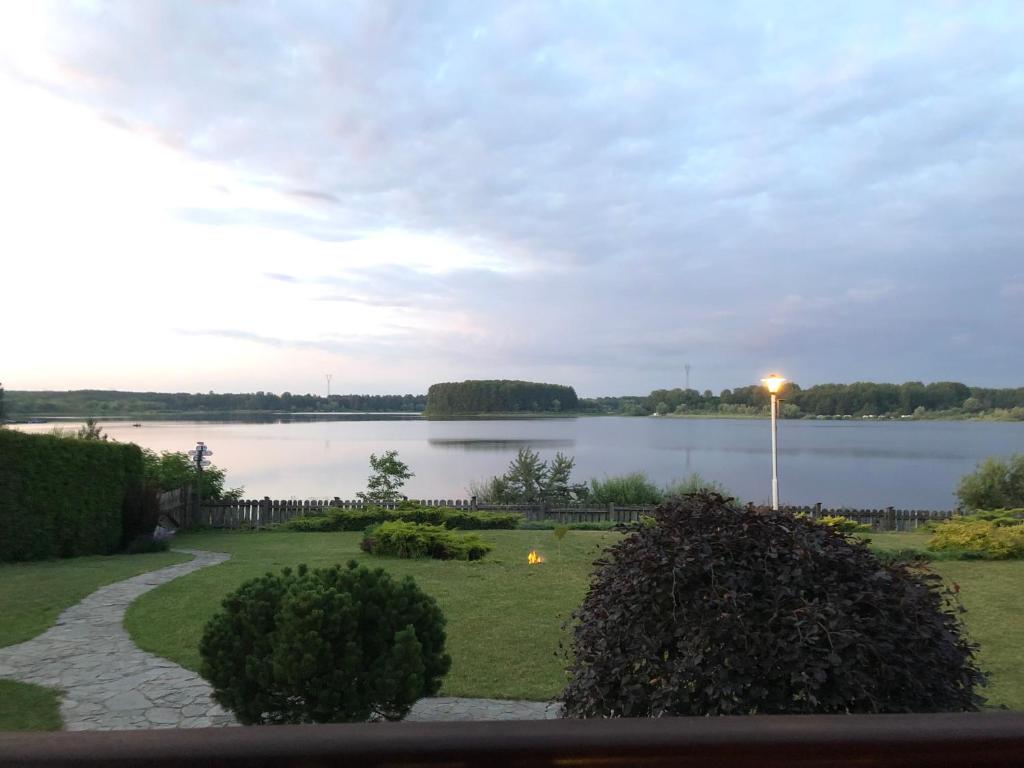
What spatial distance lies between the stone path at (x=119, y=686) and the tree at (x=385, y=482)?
12.6m

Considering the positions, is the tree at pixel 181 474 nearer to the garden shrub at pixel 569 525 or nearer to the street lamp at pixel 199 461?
the street lamp at pixel 199 461

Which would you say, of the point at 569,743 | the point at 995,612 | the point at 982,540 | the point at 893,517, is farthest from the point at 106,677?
the point at 893,517

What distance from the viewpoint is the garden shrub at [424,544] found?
12102 mm

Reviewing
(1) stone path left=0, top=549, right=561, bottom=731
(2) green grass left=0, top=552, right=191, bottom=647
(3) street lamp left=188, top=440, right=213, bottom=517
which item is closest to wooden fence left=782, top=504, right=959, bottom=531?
(1) stone path left=0, top=549, right=561, bottom=731

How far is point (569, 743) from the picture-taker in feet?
3.17

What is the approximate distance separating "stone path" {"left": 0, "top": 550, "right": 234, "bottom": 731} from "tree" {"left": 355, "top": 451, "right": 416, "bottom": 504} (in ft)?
40.1

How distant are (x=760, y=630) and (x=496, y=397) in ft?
252

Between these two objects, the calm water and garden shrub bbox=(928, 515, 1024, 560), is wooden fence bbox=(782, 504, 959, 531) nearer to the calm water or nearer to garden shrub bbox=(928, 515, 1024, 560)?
garden shrub bbox=(928, 515, 1024, 560)

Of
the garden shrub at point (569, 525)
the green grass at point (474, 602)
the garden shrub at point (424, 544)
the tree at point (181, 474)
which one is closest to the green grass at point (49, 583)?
the green grass at point (474, 602)

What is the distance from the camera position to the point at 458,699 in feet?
18.1

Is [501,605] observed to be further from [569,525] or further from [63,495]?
[569,525]

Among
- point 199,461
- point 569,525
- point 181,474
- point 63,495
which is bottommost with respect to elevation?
point 569,525

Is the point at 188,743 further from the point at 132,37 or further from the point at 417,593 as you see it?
the point at 132,37

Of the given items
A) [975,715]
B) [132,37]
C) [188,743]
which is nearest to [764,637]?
[975,715]
